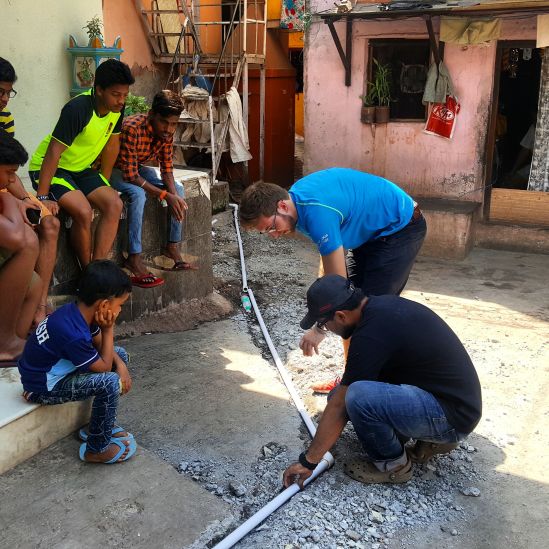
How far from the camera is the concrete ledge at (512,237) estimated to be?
8508 millimetres

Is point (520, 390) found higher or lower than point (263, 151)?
lower

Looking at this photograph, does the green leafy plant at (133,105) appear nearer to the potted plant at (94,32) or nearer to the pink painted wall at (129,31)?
the potted plant at (94,32)

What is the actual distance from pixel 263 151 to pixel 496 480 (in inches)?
350

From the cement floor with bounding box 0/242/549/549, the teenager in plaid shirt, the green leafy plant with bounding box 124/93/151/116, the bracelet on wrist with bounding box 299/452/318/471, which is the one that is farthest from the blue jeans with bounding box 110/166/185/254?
the green leafy plant with bounding box 124/93/151/116

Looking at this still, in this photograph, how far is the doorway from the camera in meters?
8.66

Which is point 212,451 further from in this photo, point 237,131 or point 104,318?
point 237,131

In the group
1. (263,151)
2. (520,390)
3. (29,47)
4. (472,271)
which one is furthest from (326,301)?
(263,151)

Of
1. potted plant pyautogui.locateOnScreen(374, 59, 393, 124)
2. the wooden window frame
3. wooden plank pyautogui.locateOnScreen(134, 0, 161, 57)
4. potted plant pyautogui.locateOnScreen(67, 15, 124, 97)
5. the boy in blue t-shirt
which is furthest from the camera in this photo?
wooden plank pyautogui.locateOnScreen(134, 0, 161, 57)

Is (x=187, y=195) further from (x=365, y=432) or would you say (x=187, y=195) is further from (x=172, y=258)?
(x=365, y=432)

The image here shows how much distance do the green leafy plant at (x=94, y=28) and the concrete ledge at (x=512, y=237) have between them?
534cm

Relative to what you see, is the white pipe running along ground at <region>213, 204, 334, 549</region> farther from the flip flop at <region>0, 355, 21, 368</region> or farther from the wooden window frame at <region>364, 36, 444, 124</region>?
the wooden window frame at <region>364, 36, 444, 124</region>

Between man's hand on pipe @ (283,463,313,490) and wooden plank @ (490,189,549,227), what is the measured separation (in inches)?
257

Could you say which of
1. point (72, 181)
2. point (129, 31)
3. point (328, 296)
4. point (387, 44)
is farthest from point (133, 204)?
point (129, 31)

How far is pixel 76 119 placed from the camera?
449 cm
